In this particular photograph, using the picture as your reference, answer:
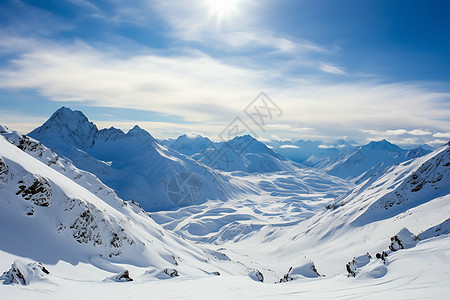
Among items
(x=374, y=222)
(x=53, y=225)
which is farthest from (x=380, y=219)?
(x=53, y=225)

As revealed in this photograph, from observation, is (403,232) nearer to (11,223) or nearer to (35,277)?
(35,277)

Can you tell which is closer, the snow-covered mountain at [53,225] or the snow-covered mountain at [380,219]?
the snow-covered mountain at [53,225]

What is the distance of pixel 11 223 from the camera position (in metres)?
27.1

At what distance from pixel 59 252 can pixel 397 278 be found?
3185 cm

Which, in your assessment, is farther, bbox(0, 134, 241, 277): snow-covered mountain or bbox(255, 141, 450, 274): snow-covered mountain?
bbox(255, 141, 450, 274): snow-covered mountain

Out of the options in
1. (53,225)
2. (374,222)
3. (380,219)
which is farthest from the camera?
(380,219)

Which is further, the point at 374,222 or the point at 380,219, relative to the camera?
the point at 380,219

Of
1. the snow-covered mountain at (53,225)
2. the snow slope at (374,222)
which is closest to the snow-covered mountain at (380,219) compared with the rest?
the snow slope at (374,222)

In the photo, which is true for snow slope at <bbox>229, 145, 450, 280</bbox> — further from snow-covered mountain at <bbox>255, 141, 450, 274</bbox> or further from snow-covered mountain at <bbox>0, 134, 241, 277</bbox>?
snow-covered mountain at <bbox>0, 134, 241, 277</bbox>

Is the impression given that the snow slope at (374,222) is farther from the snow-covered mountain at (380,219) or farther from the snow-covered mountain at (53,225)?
the snow-covered mountain at (53,225)

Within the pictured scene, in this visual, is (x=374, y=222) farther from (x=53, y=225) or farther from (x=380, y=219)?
(x=53, y=225)

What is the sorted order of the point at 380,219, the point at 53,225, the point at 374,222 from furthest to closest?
the point at 380,219 < the point at 374,222 < the point at 53,225

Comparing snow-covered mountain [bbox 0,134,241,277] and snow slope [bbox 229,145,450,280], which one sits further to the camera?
snow slope [bbox 229,145,450,280]

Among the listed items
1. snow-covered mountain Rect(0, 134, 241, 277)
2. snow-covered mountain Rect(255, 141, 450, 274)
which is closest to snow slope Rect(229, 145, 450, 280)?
snow-covered mountain Rect(255, 141, 450, 274)
